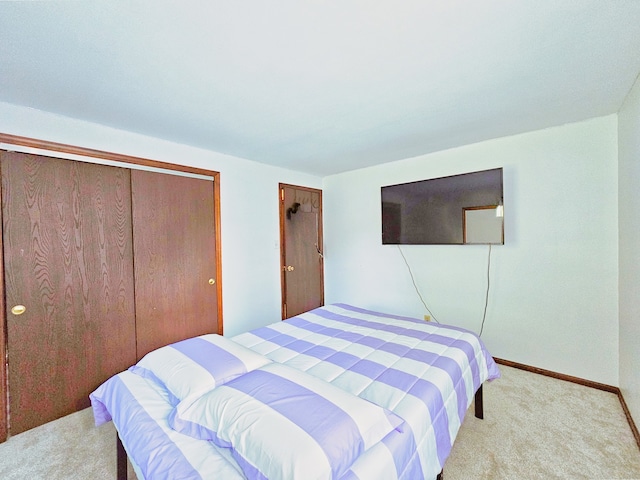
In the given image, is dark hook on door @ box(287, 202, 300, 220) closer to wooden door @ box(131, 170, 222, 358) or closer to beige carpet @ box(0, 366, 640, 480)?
wooden door @ box(131, 170, 222, 358)

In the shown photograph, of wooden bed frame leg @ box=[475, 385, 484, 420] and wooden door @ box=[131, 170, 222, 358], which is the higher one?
wooden door @ box=[131, 170, 222, 358]

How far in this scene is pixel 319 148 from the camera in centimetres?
292

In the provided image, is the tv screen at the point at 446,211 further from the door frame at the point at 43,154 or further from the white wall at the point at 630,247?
the door frame at the point at 43,154

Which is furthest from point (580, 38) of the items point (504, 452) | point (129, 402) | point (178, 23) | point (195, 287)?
point (195, 287)

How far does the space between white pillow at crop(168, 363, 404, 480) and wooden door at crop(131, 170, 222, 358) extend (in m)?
1.68

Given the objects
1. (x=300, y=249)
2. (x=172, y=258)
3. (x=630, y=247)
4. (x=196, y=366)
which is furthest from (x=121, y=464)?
(x=630, y=247)

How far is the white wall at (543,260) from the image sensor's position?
2.26m

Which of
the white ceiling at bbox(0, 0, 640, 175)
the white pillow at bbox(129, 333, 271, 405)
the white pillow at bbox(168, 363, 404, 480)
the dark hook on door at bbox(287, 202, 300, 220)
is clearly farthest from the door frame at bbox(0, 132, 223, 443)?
the white pillow at bbox(168, 363, 404, 480)

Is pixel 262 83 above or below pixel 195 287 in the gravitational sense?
above

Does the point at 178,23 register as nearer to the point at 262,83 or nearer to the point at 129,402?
the point at 262,83

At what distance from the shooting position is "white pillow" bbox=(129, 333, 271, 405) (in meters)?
1.23

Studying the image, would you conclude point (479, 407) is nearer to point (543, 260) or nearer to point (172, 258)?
point (543, 260)

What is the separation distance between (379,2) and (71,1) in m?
1.23

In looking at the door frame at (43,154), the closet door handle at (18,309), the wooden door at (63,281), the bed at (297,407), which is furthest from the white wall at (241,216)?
the bed at (297,407)
